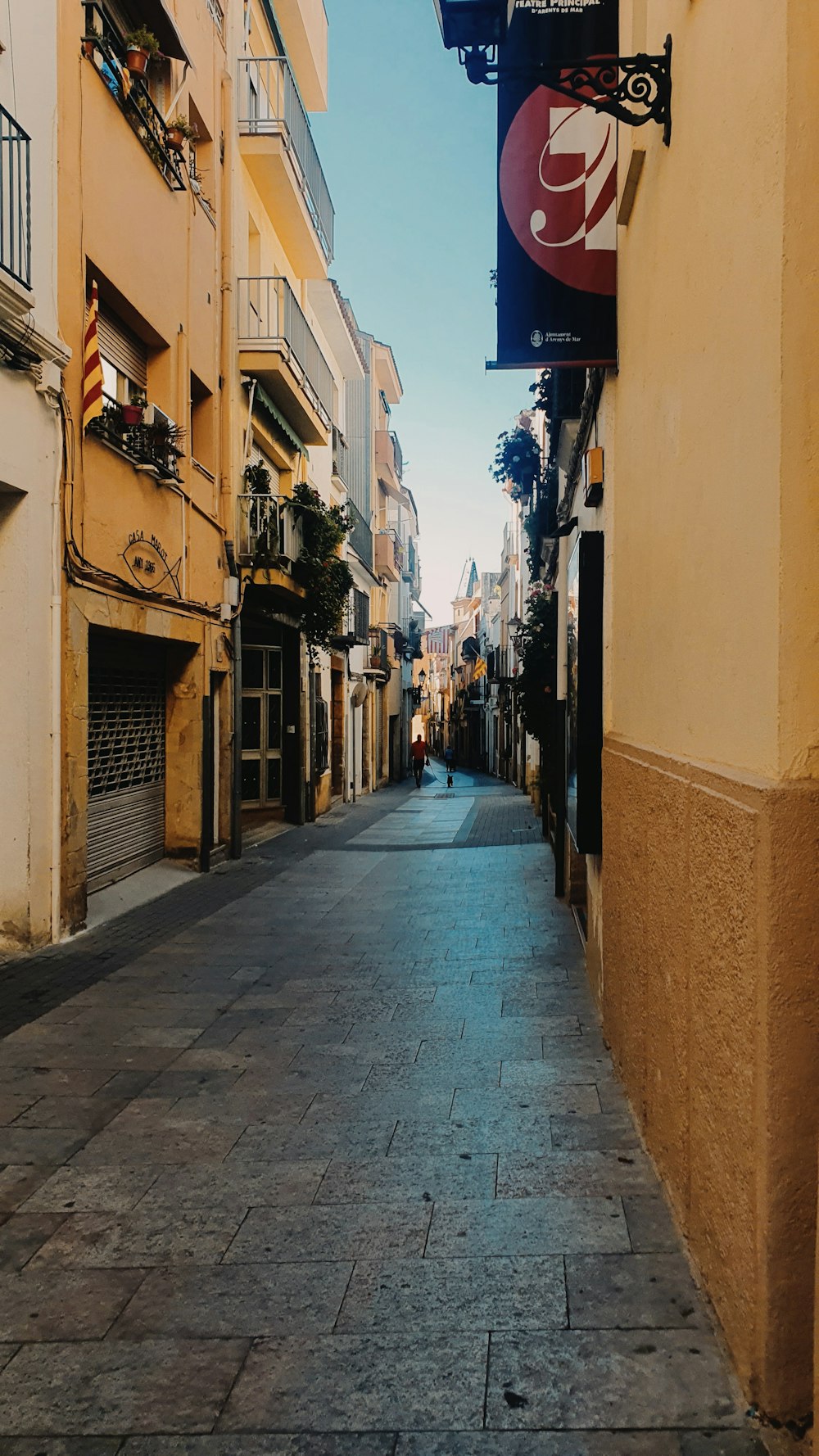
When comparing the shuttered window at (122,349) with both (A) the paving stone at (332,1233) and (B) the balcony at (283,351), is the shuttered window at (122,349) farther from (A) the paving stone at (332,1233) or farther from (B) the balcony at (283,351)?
(A) the paving stone at (332,1233)

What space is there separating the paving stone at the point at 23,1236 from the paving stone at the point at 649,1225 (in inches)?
78.8

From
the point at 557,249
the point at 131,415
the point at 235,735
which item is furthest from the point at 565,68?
the point at 235,735

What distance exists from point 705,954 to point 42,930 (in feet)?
22.1

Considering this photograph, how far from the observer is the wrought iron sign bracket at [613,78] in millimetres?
3980

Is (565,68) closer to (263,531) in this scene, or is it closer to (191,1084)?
(191,1084)

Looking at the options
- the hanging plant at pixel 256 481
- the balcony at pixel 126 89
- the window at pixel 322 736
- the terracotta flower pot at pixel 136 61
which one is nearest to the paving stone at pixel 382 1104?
the balcony at pixel 126 89

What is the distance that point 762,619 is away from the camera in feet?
8.75

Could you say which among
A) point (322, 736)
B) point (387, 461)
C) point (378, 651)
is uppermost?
point (387, 461)

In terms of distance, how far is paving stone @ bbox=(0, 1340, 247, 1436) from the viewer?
2.77 metres

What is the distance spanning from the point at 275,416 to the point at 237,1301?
1575 cm

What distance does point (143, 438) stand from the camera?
10930 millimetres

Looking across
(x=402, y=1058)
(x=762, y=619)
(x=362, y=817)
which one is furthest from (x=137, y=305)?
(x=362, y=817)

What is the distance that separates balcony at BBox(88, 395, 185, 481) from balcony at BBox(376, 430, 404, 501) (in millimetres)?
26325

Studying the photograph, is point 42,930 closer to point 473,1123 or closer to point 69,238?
point 473,1123
